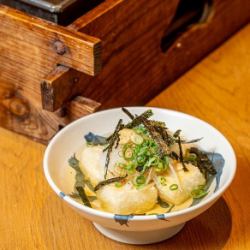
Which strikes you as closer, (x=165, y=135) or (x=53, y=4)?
(x=165, y=135)

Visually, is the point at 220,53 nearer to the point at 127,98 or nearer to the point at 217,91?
the point at 217,91

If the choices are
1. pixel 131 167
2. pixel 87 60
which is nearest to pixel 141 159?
pixel 131 167

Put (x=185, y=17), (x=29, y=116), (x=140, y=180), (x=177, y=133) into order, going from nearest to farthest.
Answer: (x=140, y=180) < (x=177, y=133) < (x=29, y=116) < (x=185, y=17)

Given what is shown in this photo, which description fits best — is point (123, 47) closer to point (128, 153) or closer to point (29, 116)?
point (29, 116)

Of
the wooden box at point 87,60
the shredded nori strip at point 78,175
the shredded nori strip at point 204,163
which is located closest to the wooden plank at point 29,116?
the wooden box at point 87,60

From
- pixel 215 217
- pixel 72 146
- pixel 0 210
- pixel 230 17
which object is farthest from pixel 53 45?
pixel 230 17

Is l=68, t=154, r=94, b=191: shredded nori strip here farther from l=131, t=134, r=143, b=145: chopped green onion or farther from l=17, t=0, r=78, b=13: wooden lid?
l=17, t=0, r=78, b=13: wooden lid

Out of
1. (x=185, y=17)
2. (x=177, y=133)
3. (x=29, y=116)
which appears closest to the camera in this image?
(x=177, y=133)
